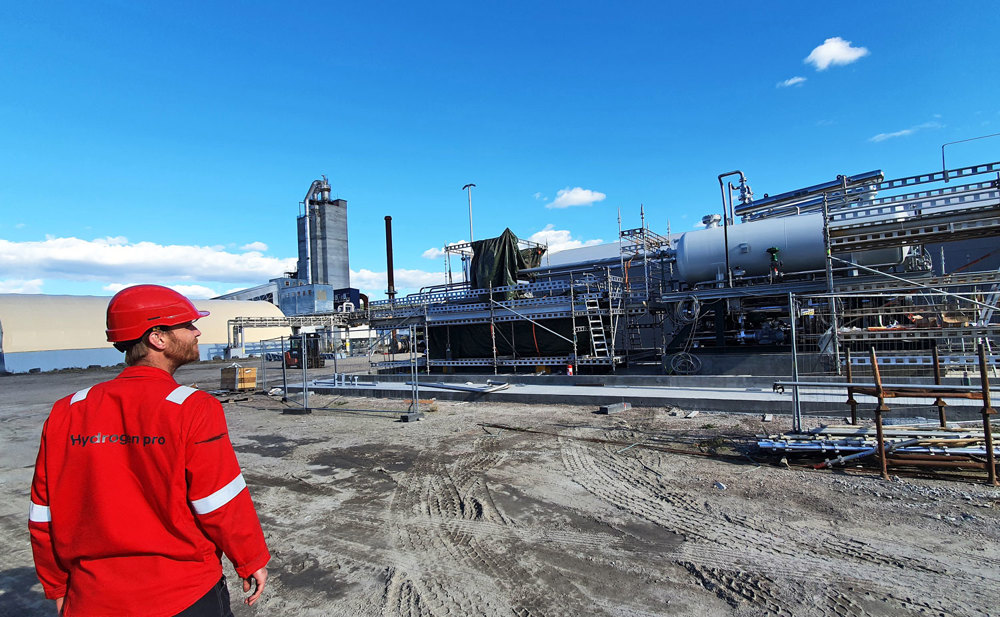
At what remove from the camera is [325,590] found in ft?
13.8

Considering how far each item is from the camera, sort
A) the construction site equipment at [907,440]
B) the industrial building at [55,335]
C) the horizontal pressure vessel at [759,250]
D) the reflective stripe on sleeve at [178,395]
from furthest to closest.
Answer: the industrial building at [55,335], the horizontal pressure vessel at [759,250], the construction site equipment at [907,440], the reflective stripe on sleeve at [178,395]

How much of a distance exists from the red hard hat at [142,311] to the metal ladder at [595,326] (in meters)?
14.3

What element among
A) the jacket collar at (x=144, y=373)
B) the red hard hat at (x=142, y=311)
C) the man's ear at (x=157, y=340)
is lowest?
the jacket collar at (x=144, y=373)

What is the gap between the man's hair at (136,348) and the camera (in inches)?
83.6

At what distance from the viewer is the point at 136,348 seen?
7.04 ft

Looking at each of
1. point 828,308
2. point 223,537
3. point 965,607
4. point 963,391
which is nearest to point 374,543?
point 223,537

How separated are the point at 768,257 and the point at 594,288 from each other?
514 cm

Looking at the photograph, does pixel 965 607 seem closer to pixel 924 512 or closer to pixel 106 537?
pixel 924 512

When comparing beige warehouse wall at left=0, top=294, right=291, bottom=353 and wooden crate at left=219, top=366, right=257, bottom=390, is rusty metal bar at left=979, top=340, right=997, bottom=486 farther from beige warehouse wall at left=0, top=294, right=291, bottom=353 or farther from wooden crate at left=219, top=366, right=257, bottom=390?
beige warehouse wall at left=0, top=294, right=291, bottom=353

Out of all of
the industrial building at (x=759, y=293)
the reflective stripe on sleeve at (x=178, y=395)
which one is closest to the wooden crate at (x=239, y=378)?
the industrial building at (x=759, y=293)

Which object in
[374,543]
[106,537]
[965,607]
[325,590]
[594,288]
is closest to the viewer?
[106,537]

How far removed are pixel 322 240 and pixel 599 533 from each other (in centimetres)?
6202

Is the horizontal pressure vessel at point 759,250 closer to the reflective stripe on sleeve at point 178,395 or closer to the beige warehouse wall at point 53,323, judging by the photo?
the reflective stripe on sleeve at point 178,395

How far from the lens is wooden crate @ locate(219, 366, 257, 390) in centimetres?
1812
